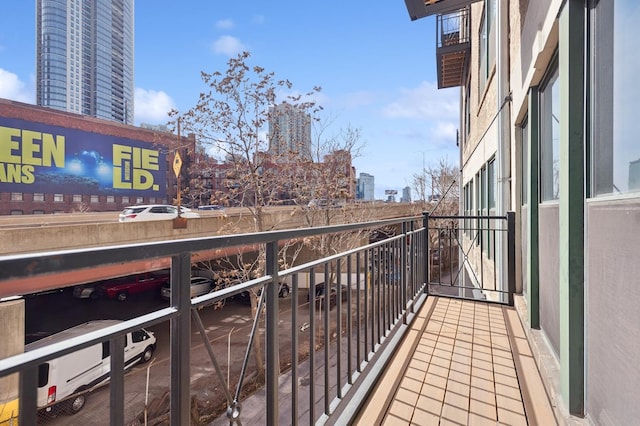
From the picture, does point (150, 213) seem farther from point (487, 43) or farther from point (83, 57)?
point (83, 57)

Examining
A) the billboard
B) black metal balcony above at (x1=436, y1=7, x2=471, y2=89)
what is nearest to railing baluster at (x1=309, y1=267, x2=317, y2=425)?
black metal balcony above at (x1=436, y1=7, x2=471, y2=89)

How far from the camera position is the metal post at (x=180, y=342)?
968 mm

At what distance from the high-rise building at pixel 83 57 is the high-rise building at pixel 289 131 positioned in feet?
142

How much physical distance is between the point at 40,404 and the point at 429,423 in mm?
1970

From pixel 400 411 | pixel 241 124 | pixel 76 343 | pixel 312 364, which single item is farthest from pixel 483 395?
pixel 241 124

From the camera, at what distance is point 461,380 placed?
2566mm

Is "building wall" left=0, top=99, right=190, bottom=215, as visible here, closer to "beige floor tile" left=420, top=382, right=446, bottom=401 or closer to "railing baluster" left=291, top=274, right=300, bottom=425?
"beige floor tile" left=420, top=382, right=446, bottom=401

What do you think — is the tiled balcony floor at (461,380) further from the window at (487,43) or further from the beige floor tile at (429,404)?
the window at (487,43)

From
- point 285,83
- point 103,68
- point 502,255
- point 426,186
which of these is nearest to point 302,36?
point 285,83

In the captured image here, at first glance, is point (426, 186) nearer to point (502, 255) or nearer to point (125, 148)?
point (502, 255)

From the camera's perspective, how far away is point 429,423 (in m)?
2.06

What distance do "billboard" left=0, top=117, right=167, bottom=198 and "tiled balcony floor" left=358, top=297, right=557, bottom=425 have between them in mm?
32556

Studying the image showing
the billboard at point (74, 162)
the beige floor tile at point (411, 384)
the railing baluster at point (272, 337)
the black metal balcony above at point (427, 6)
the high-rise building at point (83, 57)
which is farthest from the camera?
the high-rise building at point (83, 57)

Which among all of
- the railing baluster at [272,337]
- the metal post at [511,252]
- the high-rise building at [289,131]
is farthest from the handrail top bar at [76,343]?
the high-rise building at [289,131]
